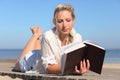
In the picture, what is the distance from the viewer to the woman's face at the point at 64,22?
6605mm

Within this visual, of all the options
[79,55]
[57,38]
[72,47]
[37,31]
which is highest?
[37,31]

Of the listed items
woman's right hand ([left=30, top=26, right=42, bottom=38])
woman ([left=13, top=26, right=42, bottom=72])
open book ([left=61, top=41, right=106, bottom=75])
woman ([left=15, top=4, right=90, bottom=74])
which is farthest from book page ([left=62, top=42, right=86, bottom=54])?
woman's right hand ([left=30, top=26, right=42, bottom=38])

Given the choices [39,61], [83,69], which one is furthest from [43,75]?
[83,69]

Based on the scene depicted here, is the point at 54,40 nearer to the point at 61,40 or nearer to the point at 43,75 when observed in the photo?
the point at 61,40

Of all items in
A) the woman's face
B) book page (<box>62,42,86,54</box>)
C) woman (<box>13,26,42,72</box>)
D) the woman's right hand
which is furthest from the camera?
the woman's right hand

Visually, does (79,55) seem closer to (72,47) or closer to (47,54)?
(72,47)

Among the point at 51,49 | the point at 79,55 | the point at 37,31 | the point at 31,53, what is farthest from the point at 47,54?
the point at 37,31

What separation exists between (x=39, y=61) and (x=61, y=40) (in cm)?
58

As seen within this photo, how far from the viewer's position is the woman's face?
6.61 m

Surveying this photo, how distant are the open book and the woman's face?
0.39 m

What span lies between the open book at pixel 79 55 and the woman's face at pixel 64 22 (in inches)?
15.3

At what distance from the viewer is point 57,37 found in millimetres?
6781

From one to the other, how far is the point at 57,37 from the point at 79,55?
0.71 metres

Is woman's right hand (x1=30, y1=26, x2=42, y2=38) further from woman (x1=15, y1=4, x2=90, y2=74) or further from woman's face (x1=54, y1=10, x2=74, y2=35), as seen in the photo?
woman's face (x1=54, y1=10, x2=74, y2=35)
